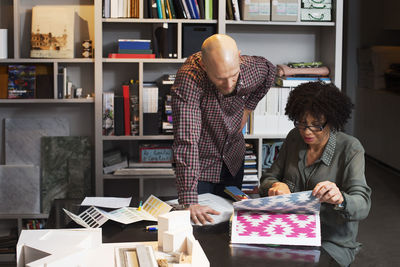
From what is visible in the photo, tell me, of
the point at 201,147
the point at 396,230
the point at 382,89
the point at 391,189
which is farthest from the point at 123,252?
the point at 382,89

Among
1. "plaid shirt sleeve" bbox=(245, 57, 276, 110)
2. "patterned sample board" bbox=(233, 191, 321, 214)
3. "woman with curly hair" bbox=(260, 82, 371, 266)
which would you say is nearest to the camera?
"patterned sample board" bbox=(233, 191, 321, 214)

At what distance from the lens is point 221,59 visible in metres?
2.29

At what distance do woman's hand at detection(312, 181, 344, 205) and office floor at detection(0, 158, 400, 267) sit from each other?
2.10 metres

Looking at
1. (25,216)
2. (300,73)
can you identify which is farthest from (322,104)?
(25,216)

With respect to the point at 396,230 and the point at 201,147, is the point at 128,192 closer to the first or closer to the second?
the point at 201,147

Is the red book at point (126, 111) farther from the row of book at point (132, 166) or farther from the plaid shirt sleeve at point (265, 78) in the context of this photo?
the plaid shirt sleeve at point (265, 78)

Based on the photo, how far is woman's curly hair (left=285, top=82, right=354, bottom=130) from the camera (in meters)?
2.26

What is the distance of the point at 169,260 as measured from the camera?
1720 millimetres

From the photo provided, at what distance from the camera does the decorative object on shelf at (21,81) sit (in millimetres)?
3977

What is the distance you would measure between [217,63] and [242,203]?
0.61 metres

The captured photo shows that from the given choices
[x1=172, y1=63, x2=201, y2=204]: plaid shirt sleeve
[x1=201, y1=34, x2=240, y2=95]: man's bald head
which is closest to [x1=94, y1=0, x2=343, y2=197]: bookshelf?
[x1=172, y1=63, x2=201, y2=204]: plaid shirt sleeve

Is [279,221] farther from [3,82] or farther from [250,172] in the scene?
[3,82]

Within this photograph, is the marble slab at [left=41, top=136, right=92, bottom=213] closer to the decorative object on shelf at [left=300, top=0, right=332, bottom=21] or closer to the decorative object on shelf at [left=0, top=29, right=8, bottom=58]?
the decorative object on shelf at [left=0, top=29, right=8, bottom=58]

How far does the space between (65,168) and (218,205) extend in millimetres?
2103
